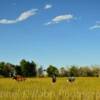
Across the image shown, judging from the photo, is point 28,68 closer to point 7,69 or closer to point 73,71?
point 7,69

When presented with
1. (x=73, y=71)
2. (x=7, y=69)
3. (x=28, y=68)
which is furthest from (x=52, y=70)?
(x=7, y=69)

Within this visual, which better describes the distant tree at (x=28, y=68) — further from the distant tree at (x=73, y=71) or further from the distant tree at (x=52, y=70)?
the distant tree at (x=73, y=71)

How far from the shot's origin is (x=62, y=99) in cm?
1523

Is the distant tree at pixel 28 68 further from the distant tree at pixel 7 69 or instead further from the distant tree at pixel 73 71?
the distant tree at pixel 73 71

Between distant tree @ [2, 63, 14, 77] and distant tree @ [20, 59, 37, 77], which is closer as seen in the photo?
distant tree @ [20, 59, 37, 77]

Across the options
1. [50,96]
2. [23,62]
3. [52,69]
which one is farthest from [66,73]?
[50,96]

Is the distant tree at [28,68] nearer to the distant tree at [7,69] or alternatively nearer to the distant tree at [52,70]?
the distant tree at [7,69]

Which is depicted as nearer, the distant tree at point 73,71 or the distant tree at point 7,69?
the distant tree at point 7,69

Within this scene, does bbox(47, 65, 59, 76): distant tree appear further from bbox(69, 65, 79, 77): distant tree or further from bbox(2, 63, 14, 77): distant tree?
bbox(2, 63, 14, 77): distant tree

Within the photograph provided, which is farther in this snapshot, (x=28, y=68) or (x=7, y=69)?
(x=7, y=69)

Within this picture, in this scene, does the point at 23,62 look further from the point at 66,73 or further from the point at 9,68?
the point at 66,73

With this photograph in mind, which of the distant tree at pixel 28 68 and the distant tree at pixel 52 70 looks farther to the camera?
the distant tree at pixel 52 70

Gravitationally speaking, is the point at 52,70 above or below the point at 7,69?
above

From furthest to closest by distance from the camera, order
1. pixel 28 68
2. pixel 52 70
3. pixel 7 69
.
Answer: pixel 52 70 → pixel 7 69 → pixel 28 68
